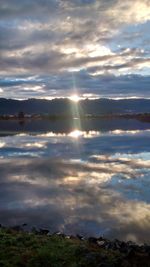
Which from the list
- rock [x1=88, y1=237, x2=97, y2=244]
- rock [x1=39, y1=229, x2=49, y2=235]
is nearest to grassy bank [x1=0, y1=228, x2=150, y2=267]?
rock [x1=88, y1=237, x2=97, y2=244]

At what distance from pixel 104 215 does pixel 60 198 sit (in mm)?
3213

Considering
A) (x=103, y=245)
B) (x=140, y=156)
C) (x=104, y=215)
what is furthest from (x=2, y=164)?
(x=103, y=245)

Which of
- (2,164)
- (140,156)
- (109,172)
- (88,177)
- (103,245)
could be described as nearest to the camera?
(103,245)

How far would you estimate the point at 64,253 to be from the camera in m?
10.5

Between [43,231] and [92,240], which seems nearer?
[92,240]

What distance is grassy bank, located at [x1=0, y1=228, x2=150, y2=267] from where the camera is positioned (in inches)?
392

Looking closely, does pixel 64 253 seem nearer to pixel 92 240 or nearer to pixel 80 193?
pixel 92 240

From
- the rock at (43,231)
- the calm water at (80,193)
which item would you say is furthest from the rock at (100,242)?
the rock at (43,231)

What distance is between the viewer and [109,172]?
79.7 feet

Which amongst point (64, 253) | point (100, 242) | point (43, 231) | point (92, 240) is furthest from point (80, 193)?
point (64, 253)

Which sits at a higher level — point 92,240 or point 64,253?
point 64,253

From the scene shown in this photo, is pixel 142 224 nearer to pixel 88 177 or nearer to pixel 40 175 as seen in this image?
pixel 88 177

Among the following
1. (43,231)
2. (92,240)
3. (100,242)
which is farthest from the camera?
(43,231)

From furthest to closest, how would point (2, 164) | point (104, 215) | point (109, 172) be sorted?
point (2, 164) < point (109, 172) < point (104, 215)
